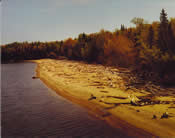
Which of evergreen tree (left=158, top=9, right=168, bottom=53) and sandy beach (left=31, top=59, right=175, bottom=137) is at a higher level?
evergreen tree (left=158, top=9, right=168, bottom=53)

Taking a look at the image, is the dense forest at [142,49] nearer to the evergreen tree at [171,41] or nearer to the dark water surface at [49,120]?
the evergreen tree at [171,41]

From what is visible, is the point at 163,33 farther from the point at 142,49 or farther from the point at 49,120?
the point at 49,120

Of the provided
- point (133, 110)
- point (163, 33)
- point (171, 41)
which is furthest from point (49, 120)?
point (163, 33)

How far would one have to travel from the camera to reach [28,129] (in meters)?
6.14

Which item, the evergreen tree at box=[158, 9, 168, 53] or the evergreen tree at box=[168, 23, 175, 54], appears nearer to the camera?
the evergreen tree at box=[168, 23, 175, 54]

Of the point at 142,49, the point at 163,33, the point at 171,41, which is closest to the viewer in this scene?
the point at 171,41

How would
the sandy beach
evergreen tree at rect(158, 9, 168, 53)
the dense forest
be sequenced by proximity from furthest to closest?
1. evergreen tree at rect(158, 9, 168, 53)
2. the dense forest
3. the sandy beach

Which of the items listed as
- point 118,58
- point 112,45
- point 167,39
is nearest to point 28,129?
point 167,39

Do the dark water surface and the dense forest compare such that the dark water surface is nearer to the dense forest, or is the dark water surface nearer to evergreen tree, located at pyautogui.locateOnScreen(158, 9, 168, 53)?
the dense forest

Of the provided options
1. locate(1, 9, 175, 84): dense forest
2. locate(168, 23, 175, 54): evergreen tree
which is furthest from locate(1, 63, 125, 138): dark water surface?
locate(168, 23, 175, 54): evergreen tree

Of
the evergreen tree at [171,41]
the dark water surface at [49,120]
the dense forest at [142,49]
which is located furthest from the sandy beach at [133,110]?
the evergreen tree at [171,41]

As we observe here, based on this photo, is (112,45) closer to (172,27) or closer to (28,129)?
(172,27)

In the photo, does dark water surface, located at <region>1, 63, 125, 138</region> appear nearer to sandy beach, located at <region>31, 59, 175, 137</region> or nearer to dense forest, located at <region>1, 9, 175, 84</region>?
sandy beach, located at <region>31, 59, 175, 137</region>

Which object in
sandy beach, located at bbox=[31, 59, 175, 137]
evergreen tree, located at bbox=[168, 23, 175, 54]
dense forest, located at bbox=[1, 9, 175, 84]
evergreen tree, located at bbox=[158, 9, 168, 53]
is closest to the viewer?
sandy beach, located at bbox=[31, 59, 175, 137]
